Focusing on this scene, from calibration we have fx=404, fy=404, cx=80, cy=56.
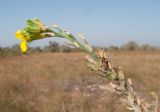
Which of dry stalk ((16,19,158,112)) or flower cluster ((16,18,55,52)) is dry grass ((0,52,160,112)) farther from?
flower cluster ((16,18,55,52))

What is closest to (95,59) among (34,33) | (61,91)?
(34,33)

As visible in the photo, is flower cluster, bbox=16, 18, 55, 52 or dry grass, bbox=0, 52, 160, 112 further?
dry grass, bbox=0, 52, 160, 112

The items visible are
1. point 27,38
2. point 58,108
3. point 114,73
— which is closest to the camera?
point 27,38

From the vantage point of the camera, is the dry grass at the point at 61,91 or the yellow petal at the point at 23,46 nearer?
the yellow petal at the point at 23,46

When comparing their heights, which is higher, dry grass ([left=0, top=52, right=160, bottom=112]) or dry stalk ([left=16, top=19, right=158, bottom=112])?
dry stalk ([left=16, top=19, right=158, bottom=112])

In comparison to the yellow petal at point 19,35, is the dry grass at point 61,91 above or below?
below

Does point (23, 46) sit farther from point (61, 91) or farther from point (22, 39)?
point (61, 91)

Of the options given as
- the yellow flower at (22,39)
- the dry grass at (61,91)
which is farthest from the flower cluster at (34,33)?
the dry grass at (61,91)

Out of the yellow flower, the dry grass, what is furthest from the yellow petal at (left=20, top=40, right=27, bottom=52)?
the dry grass

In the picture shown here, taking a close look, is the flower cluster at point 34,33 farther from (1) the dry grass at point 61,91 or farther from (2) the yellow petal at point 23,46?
(1) the dry grass at point 61,91

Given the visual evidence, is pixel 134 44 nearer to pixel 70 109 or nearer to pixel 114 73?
pixel 70 109

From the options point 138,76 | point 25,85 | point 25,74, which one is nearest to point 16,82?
point 25,85
